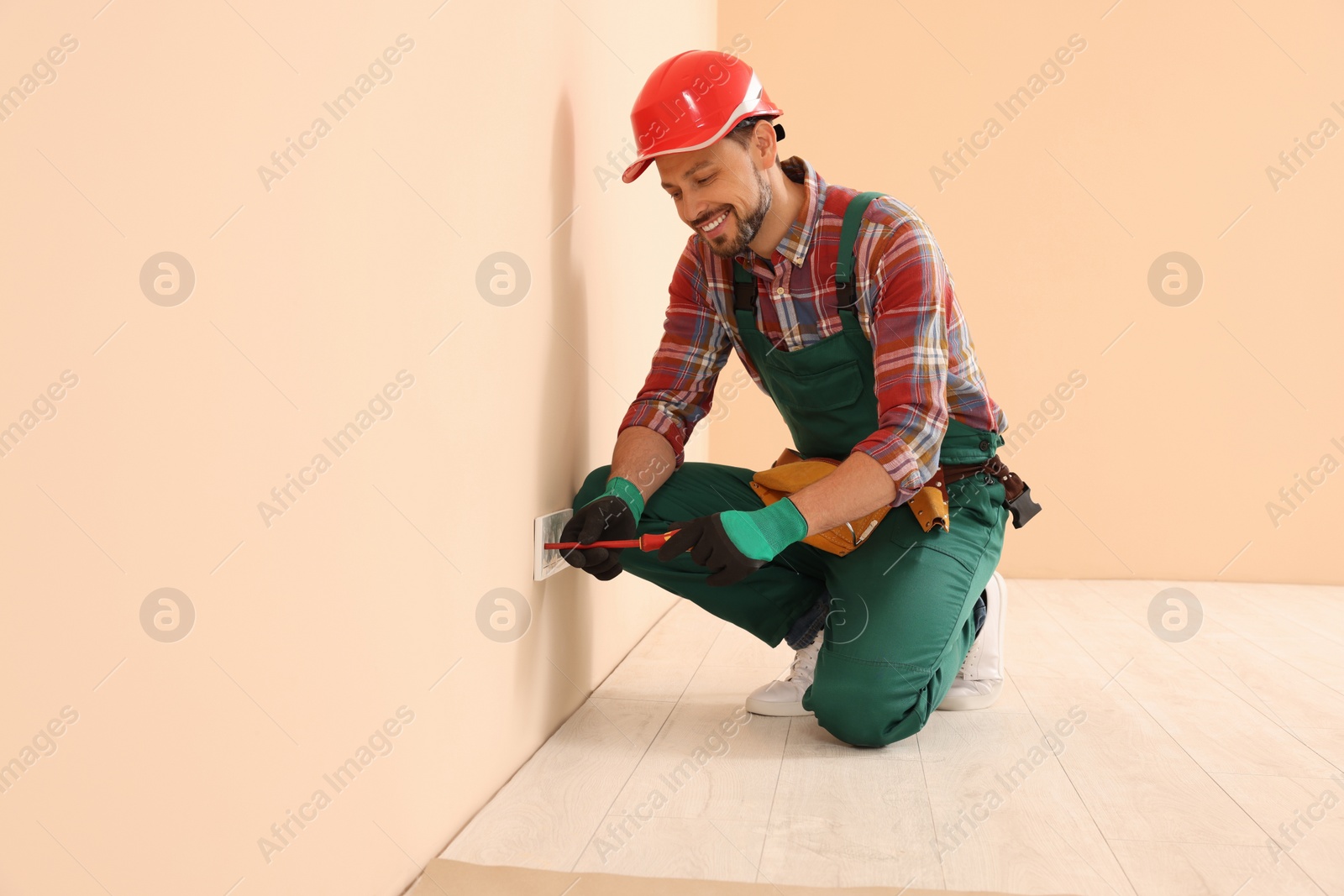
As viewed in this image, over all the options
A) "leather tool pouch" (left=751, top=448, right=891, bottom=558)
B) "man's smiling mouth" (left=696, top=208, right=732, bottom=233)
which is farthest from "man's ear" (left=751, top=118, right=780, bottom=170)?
"leather tool pouch" (left=751, top=448, right=891, bottom=558)

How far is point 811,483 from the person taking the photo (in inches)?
68.8

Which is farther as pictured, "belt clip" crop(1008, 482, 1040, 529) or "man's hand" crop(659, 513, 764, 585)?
"belt clip" crop(1008, 482, 1040, 529)

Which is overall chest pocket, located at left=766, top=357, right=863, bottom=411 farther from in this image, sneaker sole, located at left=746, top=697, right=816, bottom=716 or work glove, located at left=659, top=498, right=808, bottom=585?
sneaker sole, located at left=746, top=697, right=816, bottom=716

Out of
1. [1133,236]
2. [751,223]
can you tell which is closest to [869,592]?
[751,223]

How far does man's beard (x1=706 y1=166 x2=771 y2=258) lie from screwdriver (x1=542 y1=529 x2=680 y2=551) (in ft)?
1.56

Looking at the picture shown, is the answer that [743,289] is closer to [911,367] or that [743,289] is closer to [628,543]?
[911,367]

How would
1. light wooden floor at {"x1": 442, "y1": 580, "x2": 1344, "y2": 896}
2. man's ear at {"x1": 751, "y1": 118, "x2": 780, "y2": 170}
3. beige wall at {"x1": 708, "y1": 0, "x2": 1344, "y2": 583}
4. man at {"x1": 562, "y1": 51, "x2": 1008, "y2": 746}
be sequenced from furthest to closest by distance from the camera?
beige wall at {"x1": 708, "y1": 0, "x2": 1344, "y2": 583}
man's ear at {"x1": 751, "y1": 118, "x2": 780, "y2": 170}
man at {"x1": 562, "y1": 51, "x2": 1008, "y2": 746}
light wooden floor at {"x1": 442, "y1": 580, "x2": 1344, "y2": 896}

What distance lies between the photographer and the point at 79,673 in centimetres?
67

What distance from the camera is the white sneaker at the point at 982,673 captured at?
1893 millimetres

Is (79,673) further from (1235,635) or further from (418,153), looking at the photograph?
(1235,635)

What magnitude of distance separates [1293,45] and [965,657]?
2.57 m

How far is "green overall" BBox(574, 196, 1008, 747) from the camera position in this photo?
1658 millimetres

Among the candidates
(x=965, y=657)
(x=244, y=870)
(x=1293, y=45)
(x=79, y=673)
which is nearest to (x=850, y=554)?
(x=965, y=657)

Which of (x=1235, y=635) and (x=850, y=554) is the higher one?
(x=850, y=554)
